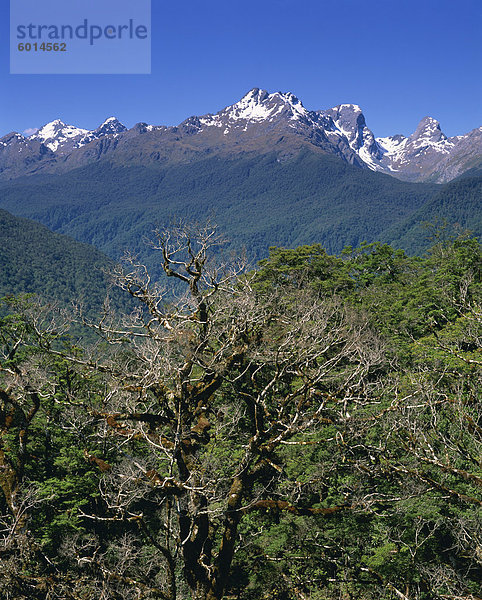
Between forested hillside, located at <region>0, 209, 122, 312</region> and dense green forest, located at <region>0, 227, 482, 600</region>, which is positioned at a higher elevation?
forested hillside, located at <region>0, 209, 122, 312</region>

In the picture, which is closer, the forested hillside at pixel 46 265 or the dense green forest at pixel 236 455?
the dense green forest at pixel 236 455

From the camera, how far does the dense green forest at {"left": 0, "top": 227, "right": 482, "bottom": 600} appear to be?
34.0 feet

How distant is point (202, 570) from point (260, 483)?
6265 millimetres

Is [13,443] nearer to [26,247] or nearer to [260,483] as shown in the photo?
[260,483]

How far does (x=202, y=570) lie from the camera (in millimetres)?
9719

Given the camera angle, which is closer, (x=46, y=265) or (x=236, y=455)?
(x=236, y=455)

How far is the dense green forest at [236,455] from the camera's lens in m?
10.4

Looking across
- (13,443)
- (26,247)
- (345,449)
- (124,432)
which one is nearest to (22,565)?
(13,443)

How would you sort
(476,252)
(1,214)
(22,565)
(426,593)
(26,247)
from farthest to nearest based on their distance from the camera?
(1,214)
(26,247)
(476,252)
(426,593)
(22,565)

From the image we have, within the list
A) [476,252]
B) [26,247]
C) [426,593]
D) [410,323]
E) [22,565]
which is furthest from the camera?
[26,247]

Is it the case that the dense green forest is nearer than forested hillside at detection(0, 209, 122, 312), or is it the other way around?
the dense green forest

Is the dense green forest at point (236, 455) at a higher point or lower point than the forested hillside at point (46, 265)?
Answer: lower

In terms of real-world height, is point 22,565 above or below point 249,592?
above

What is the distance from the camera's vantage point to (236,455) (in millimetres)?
16547
